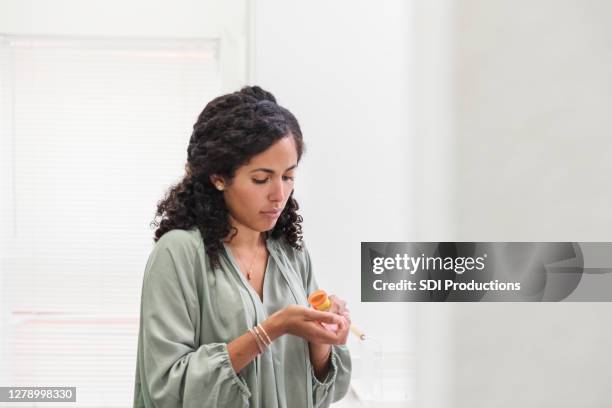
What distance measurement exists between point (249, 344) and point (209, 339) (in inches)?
2.4

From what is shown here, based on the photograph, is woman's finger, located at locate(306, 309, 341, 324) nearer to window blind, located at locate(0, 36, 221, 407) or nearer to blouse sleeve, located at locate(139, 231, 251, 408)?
blouse sleeve, located at locate(139, 231, 251, 408)

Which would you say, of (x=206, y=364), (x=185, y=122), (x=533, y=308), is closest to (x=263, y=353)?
(x=206, y=364)

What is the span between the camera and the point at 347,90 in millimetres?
1225

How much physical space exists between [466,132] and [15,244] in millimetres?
1347

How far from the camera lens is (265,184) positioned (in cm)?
63

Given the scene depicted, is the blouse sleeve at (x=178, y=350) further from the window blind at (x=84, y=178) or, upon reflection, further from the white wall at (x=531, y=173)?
the window blind at (x=84, y=178)

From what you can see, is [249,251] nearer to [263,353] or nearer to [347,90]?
[263,353]

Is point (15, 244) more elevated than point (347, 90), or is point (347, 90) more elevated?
point (347, 90)

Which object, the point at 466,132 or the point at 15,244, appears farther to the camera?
the point at 15,244

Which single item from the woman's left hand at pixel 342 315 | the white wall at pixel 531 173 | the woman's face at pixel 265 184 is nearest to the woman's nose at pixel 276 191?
the woman's face at pixel 265 184

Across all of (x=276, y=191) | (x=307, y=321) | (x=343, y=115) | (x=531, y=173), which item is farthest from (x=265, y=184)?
(x=343, y=115)

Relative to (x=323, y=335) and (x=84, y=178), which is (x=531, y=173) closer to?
(x=323, y=335)

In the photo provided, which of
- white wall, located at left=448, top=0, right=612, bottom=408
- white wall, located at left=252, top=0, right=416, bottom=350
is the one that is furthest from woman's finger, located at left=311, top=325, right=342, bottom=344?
white wall, located at left=252, top=0, right=416, bottom=350

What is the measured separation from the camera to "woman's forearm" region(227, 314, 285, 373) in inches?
22.9
